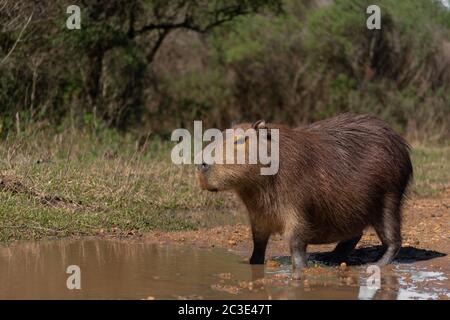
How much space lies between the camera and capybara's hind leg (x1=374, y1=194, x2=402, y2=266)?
24.9ft

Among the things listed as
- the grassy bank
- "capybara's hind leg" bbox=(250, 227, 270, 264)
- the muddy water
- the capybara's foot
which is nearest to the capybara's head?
"capybara's hind leg" bbox=(250, 227, 270, 264)

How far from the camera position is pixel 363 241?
866cm

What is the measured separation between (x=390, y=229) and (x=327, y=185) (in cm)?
79

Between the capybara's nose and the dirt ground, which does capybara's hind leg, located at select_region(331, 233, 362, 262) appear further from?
the capybara's nose

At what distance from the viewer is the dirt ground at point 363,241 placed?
7.91m

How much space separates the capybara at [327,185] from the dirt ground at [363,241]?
36 centimetres

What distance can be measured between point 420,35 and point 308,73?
2.39 metres

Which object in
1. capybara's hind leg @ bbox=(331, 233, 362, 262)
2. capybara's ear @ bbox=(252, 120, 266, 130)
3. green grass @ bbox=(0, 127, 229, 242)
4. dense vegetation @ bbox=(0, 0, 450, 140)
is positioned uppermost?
dense vegetation @ bbox=(0, 0, 450, 140)

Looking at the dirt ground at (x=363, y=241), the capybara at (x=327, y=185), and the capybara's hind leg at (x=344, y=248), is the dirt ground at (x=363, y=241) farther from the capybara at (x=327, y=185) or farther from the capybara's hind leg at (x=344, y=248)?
the capybara at (x=327, y=185)

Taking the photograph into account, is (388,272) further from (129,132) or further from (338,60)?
(338,60)

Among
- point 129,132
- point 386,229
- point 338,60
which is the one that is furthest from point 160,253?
point 338,60

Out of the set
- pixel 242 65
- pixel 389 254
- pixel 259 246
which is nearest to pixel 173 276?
pixel 259 246

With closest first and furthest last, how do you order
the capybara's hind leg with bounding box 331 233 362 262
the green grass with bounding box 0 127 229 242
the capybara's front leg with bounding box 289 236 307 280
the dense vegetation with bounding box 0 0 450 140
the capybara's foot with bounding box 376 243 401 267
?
the capybara's front leg with bounding box 289 236 307 280 < the capybara's foot with bounding box 376 243 401 267 < the capybara's hind leg with bounding box 331 233 362 262 < the green grass with bounding box 0 127 229 242 < the dense vegetation with bounding box 0 0 450 140

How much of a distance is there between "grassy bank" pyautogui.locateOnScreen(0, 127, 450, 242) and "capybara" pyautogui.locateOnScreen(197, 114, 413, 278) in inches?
68.7
